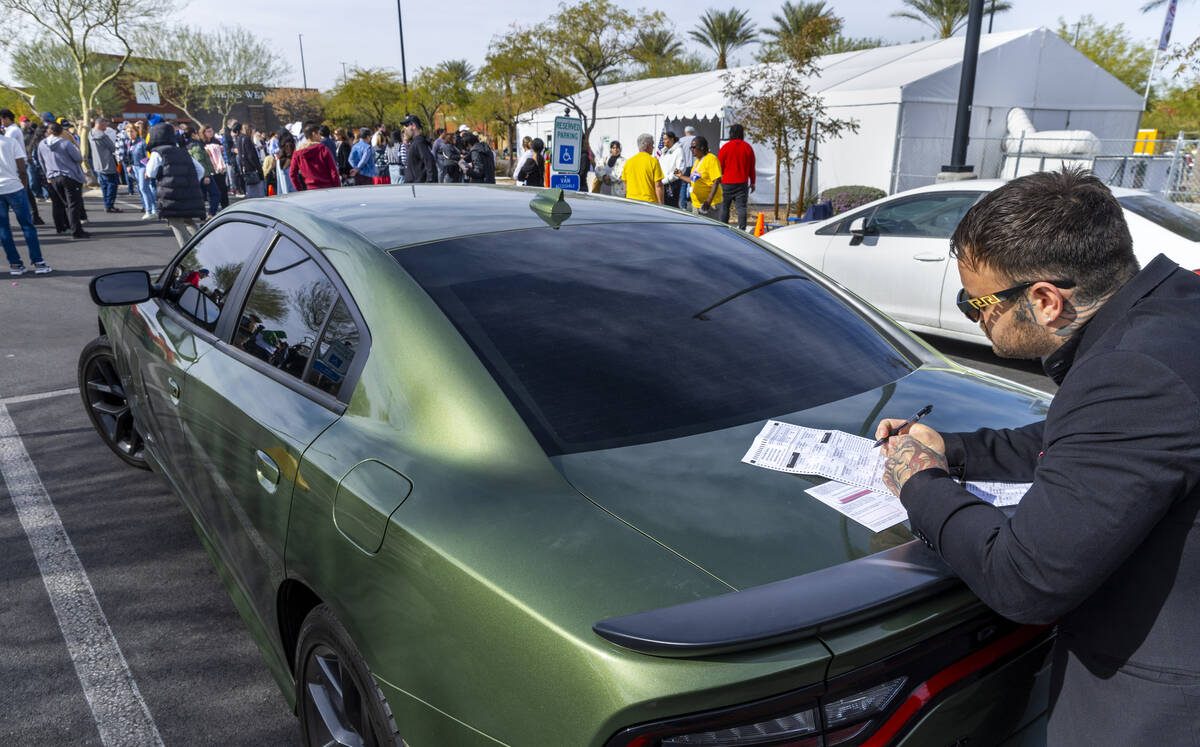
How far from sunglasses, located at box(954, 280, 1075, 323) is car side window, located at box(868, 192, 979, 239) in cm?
554

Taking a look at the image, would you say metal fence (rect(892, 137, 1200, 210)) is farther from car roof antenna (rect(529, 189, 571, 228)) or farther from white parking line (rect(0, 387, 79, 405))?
white parking line (rect(0, 387, 79, 405))

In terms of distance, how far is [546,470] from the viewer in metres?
1.60

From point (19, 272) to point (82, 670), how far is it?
9.56 metres

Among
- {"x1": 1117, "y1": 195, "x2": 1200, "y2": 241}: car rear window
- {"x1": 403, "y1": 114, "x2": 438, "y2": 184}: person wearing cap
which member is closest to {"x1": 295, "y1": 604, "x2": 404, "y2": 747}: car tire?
{"x1": 1117, "y1": 195, "x2": 1200, "y2": 241}: car rear window

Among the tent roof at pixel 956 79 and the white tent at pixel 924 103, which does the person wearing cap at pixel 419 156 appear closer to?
the white tent at pixel 924 103

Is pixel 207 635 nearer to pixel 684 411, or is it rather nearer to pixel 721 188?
pixel 684 411

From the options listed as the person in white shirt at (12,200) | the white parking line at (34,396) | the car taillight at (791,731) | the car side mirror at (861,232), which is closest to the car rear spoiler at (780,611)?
the car taillight at (791,731)

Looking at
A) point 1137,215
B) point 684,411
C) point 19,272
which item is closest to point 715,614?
point 684,411

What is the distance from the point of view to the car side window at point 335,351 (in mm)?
1981

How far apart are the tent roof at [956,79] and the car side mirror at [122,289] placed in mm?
17362

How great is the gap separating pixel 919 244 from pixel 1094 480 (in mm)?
6180

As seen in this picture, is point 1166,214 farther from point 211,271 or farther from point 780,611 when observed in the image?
point 211,271

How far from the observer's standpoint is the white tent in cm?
1783

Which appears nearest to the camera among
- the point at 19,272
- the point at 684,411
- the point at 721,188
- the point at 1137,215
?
the point at 684,411
